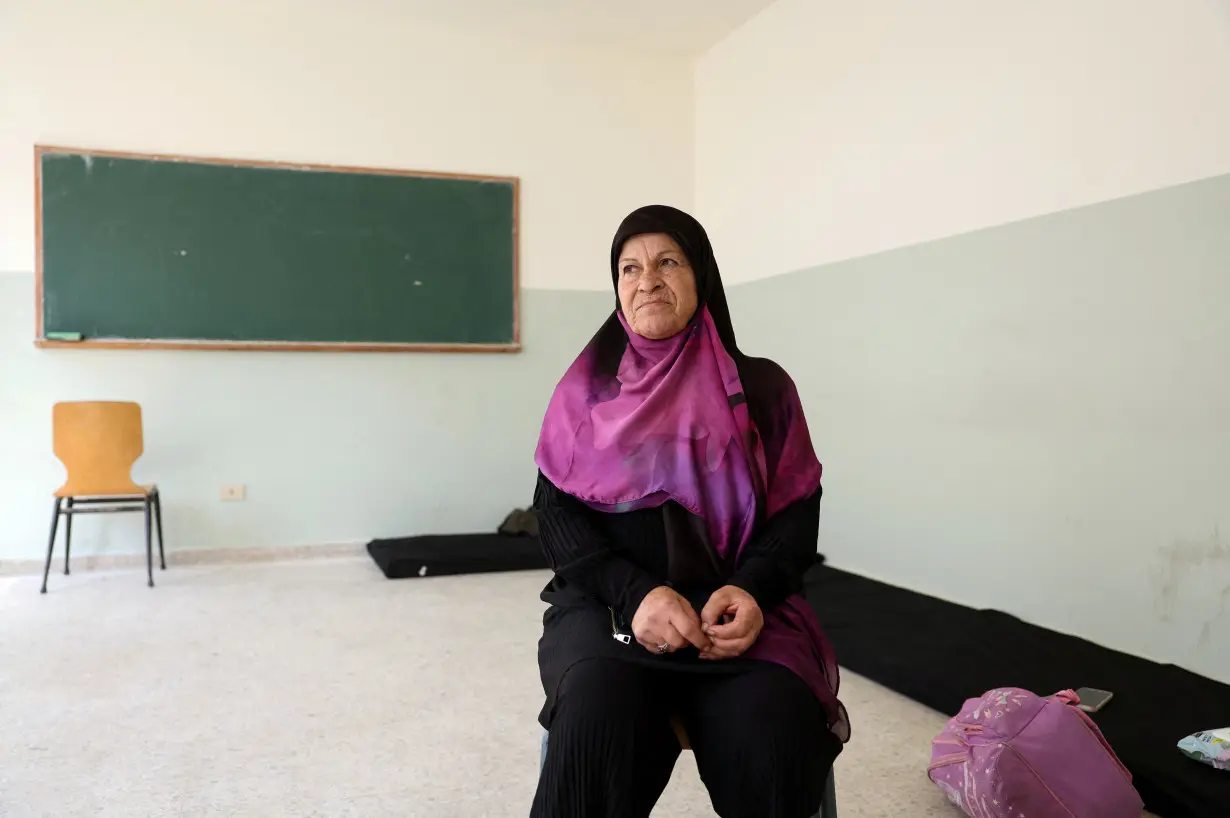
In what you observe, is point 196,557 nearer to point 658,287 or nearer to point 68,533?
point 68,533

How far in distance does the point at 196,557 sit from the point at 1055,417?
394 cm

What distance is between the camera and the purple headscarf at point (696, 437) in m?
1.42

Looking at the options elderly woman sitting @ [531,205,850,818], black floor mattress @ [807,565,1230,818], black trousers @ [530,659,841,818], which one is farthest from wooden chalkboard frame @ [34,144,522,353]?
black trousers @ [530,659,841,818]

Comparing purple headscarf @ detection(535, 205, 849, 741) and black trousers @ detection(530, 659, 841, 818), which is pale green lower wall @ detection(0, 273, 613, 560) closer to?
purple headscarf @ detection(535, 205, 849, 741)

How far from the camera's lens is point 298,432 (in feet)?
15.3

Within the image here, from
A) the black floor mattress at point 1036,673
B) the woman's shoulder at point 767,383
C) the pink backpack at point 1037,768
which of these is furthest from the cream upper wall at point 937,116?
the woman's shoulder at point 767,383

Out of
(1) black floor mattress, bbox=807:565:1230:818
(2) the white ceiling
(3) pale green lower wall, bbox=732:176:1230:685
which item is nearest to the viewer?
(1) black floor mattress, bbox=807:565:1230:818

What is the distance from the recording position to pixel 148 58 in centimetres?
438

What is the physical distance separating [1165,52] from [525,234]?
320cm

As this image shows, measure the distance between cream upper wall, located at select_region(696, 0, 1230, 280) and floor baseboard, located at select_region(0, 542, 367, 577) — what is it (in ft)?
8.43

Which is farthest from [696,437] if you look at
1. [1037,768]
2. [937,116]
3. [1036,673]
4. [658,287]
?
[937,116]

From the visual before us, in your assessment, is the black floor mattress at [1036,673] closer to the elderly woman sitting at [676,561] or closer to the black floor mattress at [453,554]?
the elderly woman sitting at [676,561]

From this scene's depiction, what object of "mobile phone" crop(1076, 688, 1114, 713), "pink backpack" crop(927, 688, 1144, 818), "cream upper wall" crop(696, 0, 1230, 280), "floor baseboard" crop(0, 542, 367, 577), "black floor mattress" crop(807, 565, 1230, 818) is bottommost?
"floor baseboard" crop(0, 542, 367, 577)

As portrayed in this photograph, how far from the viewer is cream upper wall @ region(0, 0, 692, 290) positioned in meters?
4.27
